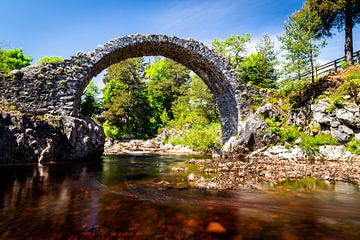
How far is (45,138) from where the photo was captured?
10.5m

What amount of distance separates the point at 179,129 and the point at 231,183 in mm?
24335

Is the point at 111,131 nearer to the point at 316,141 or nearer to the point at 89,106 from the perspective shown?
the point at 89,106

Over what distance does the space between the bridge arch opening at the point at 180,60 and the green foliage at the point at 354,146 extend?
6.65 m

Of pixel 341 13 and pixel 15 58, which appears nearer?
pixel 341 13

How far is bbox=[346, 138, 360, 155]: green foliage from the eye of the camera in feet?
32.8

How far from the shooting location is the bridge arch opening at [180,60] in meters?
13.6

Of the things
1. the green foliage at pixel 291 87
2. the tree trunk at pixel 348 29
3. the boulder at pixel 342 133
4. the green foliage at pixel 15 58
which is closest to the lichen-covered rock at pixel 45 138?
the green foliage at pixel 291 87

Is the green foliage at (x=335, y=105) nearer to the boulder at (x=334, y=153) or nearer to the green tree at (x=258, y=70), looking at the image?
the boulder at (x=334, y=153)

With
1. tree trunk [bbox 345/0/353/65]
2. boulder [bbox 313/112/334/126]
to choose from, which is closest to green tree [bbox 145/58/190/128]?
tree trunk [bbox 345/0/353/65]

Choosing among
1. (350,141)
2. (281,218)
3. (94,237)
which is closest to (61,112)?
(94,237)

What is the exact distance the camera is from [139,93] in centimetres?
3822

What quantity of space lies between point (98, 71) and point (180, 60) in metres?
5.55

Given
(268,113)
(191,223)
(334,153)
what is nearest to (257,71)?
(268,113)

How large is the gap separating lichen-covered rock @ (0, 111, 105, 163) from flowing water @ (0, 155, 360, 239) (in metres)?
4.63
